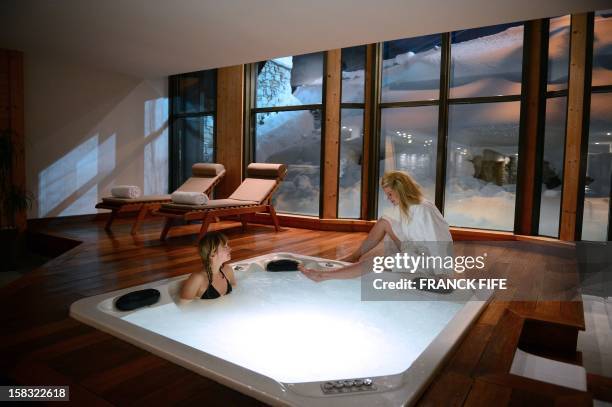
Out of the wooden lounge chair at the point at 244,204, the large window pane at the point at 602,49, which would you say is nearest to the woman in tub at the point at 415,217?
the wooden lounge chair at the point at 244,204

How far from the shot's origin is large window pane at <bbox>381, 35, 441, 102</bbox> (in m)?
5.00

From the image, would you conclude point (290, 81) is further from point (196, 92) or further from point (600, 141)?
point (600, 141)

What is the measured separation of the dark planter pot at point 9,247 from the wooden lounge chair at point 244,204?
1.55m

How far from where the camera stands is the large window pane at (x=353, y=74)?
5.36 m

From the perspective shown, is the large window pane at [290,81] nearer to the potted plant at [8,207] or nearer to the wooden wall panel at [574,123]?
the wooden wall panel at [574,123]

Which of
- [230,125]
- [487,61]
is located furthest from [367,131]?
[230,125]

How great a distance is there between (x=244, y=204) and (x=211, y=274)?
2.42m

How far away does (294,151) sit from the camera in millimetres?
5914

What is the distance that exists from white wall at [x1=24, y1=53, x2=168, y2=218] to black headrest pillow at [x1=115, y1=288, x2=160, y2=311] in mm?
3633

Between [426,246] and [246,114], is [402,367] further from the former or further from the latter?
[246,114]

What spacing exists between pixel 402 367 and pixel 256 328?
0.77 meters

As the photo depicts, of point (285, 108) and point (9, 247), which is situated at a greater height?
point (285, 108)

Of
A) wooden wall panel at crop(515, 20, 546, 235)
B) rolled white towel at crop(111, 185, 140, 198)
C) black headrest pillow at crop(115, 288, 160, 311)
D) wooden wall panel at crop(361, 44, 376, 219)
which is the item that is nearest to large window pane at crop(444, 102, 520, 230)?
wooden wall panel at crop(515, 20, 546, 235)

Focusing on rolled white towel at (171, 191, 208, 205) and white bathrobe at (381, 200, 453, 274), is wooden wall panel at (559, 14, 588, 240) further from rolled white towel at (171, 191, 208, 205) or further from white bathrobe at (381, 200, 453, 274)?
rolled white towel at (171, 191, 208, 205)
